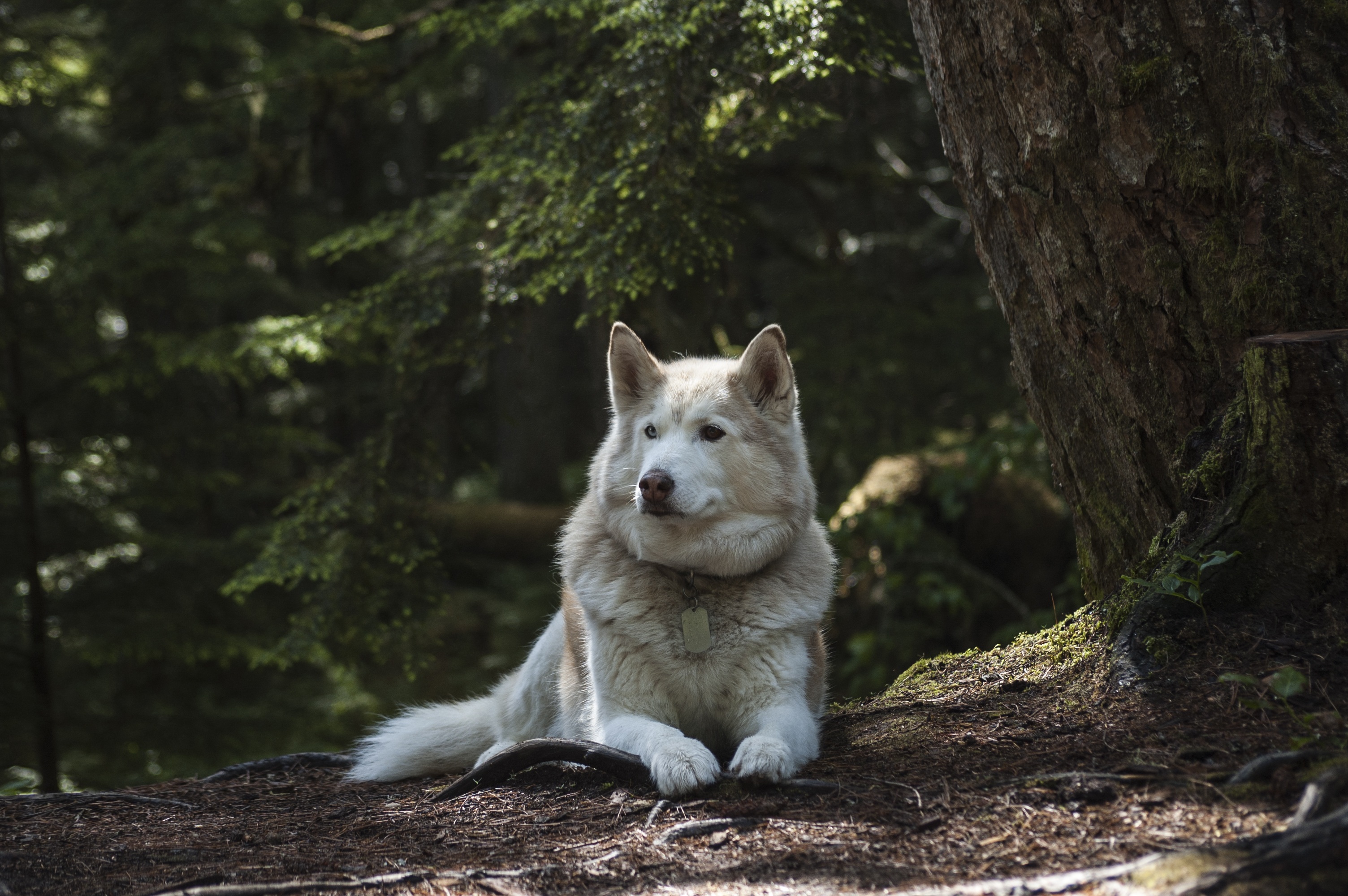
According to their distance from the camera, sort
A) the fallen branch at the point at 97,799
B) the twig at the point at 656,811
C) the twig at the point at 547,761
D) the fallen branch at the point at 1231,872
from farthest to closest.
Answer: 1. the fallen branch at the point at 97,799
2. the twig at the point at 547,761
3. the twig at the point at 656,811
4. the fallen branch at the point at 1231,872

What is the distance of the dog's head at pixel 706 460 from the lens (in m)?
3.83

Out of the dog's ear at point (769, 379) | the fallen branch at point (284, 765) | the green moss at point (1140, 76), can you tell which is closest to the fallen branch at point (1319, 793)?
the green moss at point (1140, 76)

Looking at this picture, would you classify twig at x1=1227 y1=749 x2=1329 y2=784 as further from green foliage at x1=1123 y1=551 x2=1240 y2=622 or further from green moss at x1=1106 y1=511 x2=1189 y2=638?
green moss at x1=1106 y1=511 x2=1189 y2=638

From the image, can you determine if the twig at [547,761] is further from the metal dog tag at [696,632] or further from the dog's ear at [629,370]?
the dog's ear at [629,370]

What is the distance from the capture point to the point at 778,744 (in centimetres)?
Result: 335

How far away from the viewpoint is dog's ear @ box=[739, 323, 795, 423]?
13.4ft

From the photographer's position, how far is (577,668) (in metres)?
4.34

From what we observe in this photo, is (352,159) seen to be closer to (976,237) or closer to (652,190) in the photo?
(652,190)

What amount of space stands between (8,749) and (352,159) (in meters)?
14.2

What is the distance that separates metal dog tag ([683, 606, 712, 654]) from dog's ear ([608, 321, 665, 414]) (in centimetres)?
98

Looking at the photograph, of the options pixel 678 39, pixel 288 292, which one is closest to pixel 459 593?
pixel 288 292

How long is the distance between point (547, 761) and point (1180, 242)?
9.63 ft

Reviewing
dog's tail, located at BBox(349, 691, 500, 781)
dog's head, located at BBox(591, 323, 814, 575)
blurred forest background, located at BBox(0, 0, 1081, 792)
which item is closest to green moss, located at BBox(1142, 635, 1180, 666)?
dog's head, located at BBox(591, 323, 814, 575)

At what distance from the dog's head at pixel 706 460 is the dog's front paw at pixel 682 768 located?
32.0 inches
